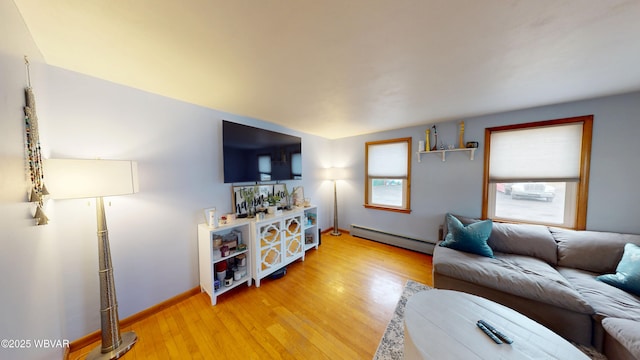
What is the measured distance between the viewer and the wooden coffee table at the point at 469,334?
37.2 inches

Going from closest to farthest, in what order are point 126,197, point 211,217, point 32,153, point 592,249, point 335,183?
point 32,153 < point 126,197 < point 592,249 < point 211,217 < point 335,183

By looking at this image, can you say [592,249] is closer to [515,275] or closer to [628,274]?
[628,274]

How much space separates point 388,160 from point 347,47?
→ 259 cm

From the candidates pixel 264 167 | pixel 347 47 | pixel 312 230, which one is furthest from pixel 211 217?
pixel 347 47

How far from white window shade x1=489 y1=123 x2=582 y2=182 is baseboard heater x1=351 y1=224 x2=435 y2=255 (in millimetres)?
1358

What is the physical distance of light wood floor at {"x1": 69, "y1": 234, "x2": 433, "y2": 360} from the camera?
1426 millimetres

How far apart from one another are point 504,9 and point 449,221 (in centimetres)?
224

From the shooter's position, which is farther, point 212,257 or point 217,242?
point 217,242

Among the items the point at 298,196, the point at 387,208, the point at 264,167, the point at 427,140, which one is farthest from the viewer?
the point at 387,208

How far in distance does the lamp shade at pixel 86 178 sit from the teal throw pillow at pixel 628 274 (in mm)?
4064

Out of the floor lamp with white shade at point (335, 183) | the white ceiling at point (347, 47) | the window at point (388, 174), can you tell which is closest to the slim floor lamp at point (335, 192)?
the floor lamp with white shade at point (335, 183)

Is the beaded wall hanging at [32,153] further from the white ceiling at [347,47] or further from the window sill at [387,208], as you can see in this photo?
the window sill at [387,208]

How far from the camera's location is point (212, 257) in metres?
1.92

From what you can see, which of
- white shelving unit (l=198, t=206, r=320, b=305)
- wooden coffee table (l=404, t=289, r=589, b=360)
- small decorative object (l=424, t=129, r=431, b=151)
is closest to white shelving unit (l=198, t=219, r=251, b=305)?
white shelving unit (l=198, t=206, r=320, b=305)
